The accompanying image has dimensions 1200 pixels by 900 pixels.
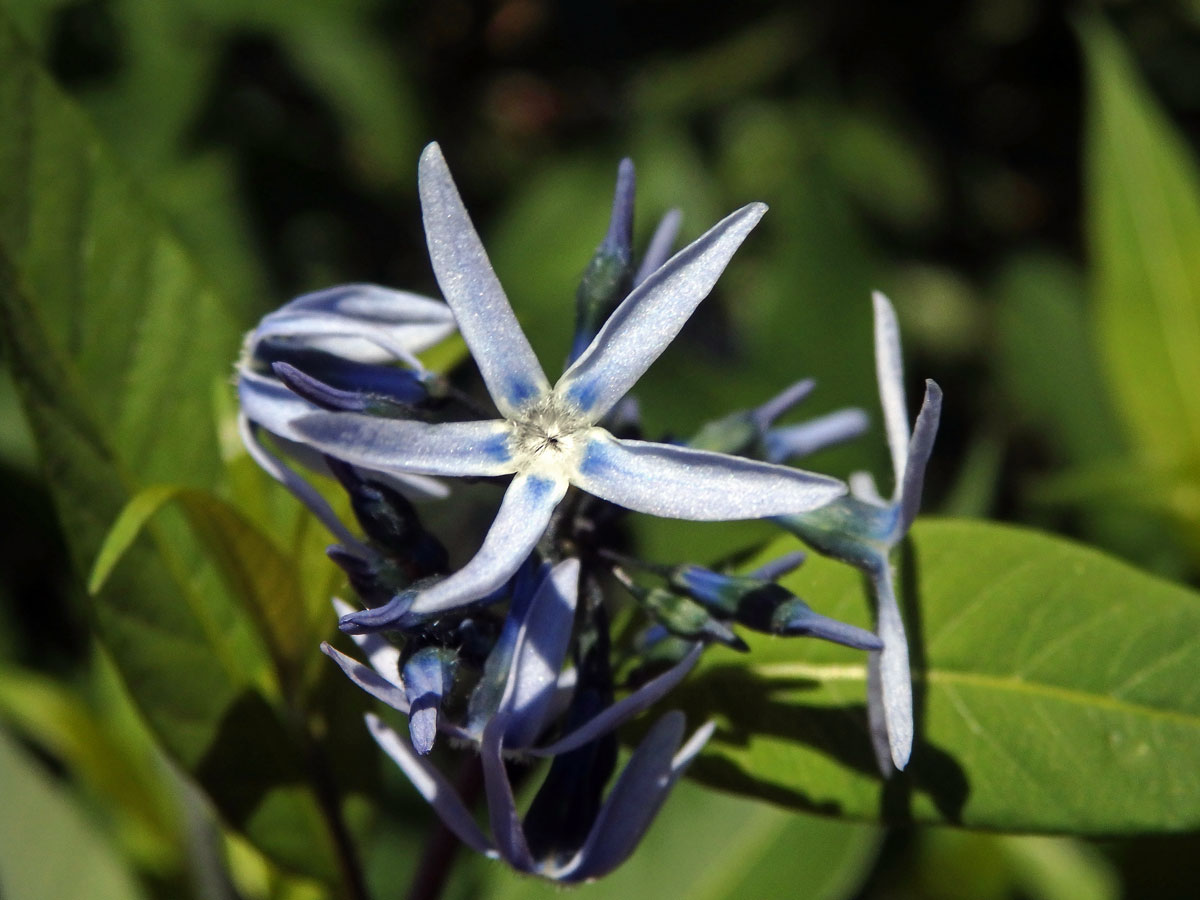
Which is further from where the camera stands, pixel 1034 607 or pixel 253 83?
pixel 253 83

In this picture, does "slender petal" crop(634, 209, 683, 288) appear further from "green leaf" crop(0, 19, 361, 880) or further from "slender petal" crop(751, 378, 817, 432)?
"green leaf" crop(0, 19, 361, 880)

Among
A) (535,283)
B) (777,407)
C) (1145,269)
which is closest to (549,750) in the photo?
(777,407)

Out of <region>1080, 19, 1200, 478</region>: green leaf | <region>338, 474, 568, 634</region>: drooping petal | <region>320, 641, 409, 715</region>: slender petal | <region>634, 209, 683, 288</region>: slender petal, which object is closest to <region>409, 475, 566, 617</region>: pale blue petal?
<region>338, 474, 568, 634</region>: drooping petal

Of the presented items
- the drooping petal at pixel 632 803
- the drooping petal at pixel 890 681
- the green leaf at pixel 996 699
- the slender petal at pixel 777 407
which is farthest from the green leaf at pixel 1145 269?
the drooping petal at pixel 632 803

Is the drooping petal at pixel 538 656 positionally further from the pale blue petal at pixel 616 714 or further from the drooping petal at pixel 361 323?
the drooping petal at pixel 361 323

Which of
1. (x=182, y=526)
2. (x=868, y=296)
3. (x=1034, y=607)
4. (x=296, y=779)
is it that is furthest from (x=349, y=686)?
(x=868, y=296)

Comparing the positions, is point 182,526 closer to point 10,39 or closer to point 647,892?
point 10,39
